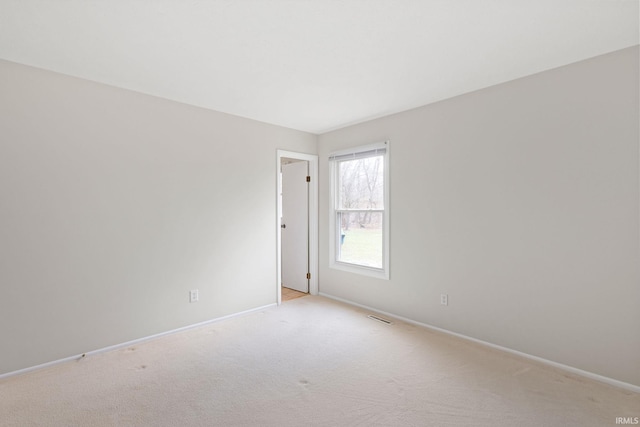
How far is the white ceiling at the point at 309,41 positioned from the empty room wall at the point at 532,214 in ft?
0.98

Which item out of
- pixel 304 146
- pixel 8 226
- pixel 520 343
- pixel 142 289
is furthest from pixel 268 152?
pixel 520 343

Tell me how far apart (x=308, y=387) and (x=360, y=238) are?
87.4 inches

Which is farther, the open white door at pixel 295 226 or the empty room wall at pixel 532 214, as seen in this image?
the open white door at pixel 295 226

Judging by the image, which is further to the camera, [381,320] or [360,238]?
[360,238]

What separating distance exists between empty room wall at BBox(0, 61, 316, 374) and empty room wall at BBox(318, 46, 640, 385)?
203 centimetres

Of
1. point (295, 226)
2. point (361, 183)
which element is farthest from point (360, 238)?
point (295, 226)

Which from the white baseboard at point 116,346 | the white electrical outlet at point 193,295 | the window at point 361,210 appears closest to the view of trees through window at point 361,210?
the window at point 361,210

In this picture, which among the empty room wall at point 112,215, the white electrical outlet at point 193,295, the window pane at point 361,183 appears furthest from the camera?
the window pane at point 361,183

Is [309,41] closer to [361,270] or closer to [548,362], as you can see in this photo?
[361,270]

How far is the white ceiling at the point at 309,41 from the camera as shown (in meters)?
1.79

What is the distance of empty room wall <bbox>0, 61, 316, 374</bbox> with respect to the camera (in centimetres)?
244

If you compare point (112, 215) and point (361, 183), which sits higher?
point (361, 183)

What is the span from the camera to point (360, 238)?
165 inches

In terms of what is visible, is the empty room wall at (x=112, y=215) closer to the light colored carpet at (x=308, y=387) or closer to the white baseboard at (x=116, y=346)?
the white baseboard at (x=116, y=346)
